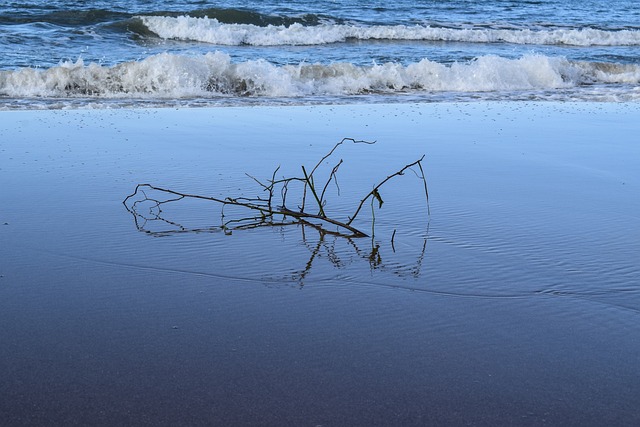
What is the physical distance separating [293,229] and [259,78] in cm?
658

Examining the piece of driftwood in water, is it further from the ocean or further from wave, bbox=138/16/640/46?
wave, bbox=138/16/640/46

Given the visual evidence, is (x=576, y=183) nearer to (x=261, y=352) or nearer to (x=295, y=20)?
(x=261, y=352)

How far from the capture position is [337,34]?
15977 millimetres

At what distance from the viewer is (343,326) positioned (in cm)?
229

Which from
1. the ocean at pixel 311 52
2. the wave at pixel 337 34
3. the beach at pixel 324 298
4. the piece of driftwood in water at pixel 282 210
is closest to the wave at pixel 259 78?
the ocean at pixel 311 52

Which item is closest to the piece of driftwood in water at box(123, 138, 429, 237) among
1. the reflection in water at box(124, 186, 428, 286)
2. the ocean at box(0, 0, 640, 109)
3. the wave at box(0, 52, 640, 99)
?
the reflection in water at box(124, 186, 428, 286)

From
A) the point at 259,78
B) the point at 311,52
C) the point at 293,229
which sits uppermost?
the point at 293,229

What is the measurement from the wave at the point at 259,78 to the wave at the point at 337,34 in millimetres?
4968

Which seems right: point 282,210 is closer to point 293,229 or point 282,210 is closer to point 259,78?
point 293,229

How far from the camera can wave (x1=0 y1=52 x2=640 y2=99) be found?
29.9 feet

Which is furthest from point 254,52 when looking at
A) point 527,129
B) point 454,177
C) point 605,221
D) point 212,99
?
point 605,221

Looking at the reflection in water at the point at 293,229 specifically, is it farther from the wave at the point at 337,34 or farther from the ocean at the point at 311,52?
the wave at the point at 337,34

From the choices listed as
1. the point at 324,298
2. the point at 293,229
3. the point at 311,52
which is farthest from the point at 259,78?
the point at 324,298

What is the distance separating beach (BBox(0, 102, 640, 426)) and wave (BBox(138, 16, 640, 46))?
10.8 m
